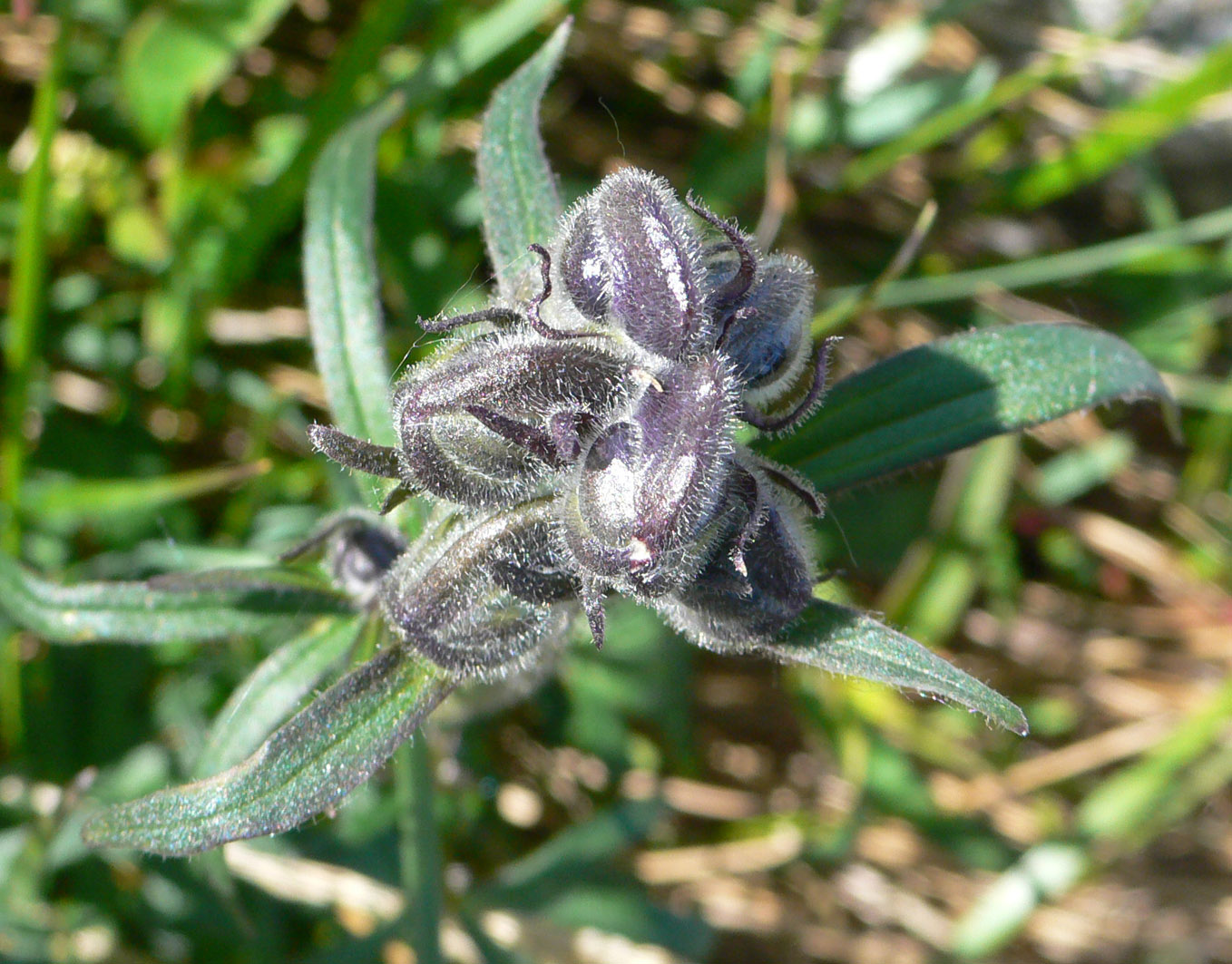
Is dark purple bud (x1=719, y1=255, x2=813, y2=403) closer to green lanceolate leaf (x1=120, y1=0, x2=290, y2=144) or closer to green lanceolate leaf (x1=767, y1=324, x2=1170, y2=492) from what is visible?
green lanceolate leaf (x1=767, y1=324, x2=1170, y2=492)

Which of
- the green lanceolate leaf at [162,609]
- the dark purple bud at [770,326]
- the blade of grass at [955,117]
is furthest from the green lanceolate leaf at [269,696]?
the blade of grass at [955,117]

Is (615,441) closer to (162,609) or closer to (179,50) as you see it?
(162,609)

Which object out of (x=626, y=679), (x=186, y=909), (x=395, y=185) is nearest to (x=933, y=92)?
(x=395, y=185)

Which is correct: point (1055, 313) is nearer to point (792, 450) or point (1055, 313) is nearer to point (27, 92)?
point (792, 450)

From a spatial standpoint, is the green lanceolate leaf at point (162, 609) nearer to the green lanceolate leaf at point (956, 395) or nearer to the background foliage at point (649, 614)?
the background foliage at point (649, 614)

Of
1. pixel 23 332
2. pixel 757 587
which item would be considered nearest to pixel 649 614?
pixel 757 587

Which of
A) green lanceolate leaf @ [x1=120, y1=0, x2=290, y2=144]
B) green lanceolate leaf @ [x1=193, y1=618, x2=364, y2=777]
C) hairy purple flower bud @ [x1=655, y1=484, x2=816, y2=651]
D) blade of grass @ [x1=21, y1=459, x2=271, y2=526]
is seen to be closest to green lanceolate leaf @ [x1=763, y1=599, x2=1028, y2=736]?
hairy purple flower bud @ [x1=655, y1=484, x2=816, y2=651]
